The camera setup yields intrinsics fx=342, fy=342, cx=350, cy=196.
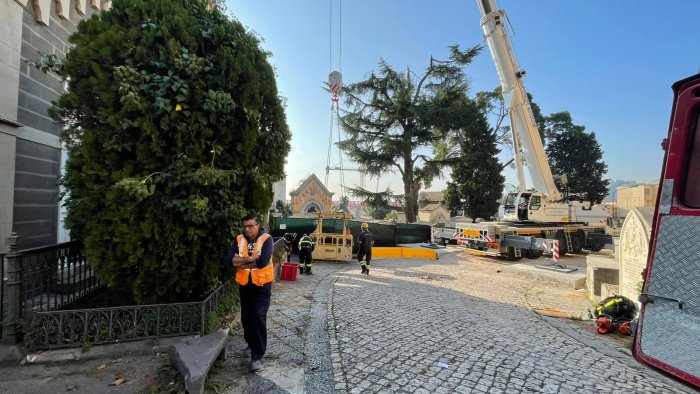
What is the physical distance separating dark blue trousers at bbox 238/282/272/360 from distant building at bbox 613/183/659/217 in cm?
3226

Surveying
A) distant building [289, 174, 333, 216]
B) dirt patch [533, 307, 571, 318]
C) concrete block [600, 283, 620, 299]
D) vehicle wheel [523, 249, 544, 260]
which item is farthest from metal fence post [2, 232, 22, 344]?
distant building [289, 174, 333, 216]

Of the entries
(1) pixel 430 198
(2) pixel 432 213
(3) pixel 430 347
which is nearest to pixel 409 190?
(3) pixel 430 347

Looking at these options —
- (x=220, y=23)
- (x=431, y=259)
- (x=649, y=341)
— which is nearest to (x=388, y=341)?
(x=649, y=341)

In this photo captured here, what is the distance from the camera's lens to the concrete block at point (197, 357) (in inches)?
122

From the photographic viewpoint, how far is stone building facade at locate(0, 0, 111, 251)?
17.4 feet

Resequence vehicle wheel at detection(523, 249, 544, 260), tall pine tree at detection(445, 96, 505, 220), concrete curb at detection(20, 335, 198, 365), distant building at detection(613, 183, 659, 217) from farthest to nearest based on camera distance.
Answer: tall pine tree at detection(445, 96, 505, 220), distant building at detection(613, 183, 659, 217), vehicle wheel at detection(523, 249, 544, 260), concrete curb at detection(20, 335, 198, 365)

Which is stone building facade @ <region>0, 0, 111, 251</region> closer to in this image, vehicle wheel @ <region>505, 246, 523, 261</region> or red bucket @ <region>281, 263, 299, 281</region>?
red bucket @ <region>281, 263, 299, 281</region>

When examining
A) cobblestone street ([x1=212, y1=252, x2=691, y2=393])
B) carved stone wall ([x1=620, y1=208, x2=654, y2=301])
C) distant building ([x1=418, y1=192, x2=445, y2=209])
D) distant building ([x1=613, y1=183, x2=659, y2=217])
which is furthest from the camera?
distant building ([x1=418, y1=192, x2=445, y2=209])

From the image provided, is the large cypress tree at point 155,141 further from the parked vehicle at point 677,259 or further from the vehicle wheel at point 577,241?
the vehicle wheel at point 577,241

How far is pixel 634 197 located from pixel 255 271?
37.7m

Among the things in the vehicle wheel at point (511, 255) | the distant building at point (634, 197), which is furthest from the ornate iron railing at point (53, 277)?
the distant building at point (634, 197)

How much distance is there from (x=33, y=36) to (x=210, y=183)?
4.91m

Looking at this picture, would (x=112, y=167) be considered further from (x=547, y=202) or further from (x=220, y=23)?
(x=547, y=202)

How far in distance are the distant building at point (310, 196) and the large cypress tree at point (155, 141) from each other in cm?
3982
